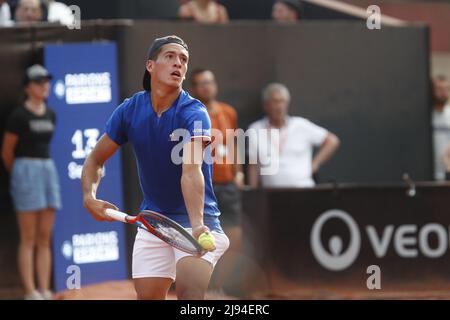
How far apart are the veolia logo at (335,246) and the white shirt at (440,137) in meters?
2.61

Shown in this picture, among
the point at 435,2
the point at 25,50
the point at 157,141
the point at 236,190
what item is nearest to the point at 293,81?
the point at 236,190

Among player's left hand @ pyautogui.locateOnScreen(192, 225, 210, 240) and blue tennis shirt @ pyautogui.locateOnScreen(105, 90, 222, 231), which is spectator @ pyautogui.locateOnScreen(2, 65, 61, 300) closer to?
blue tennis shirt @ pyautogui.locateOnScreen(105, 90, 222, 231)

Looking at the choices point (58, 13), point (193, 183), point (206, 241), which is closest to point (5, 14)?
point (58, 13)

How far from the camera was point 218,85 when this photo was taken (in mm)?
13234

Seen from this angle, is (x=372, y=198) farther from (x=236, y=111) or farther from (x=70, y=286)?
(x=70, y=286)

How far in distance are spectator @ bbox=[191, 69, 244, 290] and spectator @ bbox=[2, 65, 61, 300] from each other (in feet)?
4.86

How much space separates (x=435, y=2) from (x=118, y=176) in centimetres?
994

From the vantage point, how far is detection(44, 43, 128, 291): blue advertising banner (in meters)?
12.1

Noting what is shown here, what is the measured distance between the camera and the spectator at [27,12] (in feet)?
40.4

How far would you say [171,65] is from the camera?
720 centimetres

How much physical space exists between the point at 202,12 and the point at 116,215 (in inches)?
252

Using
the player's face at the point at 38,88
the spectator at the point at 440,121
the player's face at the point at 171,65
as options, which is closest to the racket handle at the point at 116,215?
the player's face at the point at 171,65
